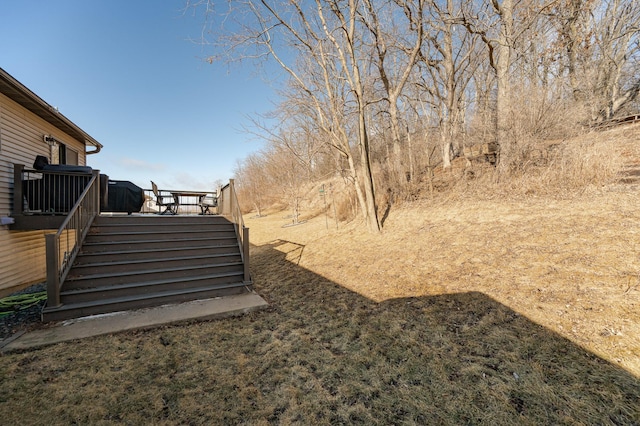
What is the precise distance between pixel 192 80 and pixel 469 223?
12818 millimetres

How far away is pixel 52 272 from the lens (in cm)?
375

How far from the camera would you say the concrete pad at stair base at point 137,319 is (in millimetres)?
3301

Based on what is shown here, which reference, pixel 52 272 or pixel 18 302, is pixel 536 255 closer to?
pixel 52 272

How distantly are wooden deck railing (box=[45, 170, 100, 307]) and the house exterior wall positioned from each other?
1396 millimetres

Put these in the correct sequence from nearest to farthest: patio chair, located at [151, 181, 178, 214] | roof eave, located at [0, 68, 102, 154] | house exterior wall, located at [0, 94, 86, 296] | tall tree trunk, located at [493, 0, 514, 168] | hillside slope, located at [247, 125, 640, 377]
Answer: hillside slope, located at [247, 125, 640, 377], roof eave, located at [0, 68, 102, 154], house exterior wall, located at [0, 94, 86, 296], tall tree trunk, located at [493, 0, 514, 168], patio chair, located at [151, 181, 178, 214]

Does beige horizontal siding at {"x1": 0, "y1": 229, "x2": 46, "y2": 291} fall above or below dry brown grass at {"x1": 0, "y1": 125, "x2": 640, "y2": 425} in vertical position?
above

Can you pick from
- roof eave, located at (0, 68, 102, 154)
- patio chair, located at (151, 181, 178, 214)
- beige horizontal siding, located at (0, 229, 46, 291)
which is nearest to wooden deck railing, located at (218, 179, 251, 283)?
patio chair, located at (151, 181, 178, 214)

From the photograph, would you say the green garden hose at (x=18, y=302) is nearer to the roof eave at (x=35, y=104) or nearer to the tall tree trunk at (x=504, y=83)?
the roof eave at (x=35, y=104)

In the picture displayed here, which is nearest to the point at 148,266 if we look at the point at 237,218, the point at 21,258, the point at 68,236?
the point at 68,236

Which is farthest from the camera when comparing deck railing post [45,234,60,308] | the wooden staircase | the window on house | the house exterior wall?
the window on house

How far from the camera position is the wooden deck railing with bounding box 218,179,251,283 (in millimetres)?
5141

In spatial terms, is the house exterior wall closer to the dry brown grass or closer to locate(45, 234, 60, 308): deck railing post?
locate(45, 234, 60, 308): deck railing post

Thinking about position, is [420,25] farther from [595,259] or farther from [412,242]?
[595,259]

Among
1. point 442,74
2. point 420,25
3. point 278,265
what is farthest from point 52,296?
point 442,74
